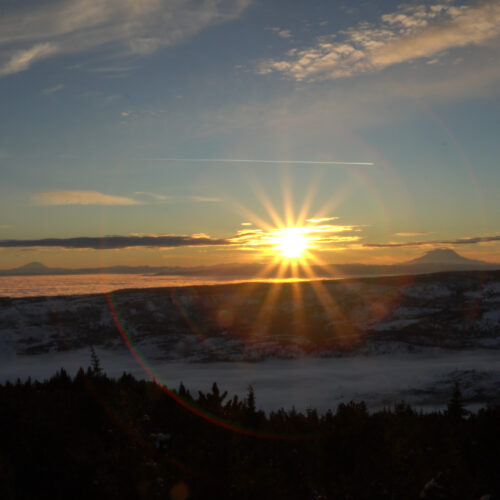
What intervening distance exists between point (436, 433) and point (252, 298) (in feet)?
131

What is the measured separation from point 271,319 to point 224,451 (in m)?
36.3

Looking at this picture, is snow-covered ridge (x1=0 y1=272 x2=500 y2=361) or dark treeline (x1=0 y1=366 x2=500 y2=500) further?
snow-covered ridge (x1=0 y1=272 x2=500 y2=361)

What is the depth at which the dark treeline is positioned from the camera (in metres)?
6.96

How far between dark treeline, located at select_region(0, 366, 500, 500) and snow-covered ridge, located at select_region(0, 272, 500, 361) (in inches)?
967

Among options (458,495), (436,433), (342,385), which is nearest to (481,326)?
(342,385)

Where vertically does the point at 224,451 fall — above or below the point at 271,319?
above

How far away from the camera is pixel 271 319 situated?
44.1m

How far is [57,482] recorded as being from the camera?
23.6 feet

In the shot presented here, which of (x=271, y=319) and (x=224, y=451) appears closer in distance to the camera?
(x=224, y=451)

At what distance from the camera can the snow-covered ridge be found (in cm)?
3556

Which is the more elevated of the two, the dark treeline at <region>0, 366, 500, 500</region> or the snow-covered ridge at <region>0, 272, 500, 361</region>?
the dark treeline at <region>0, 366, 500, 500</region>

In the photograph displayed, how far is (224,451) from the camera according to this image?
8.00 meters

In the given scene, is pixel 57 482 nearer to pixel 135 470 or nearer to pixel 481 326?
pixel 135 470

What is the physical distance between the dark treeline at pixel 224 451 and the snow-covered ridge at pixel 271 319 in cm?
2456
